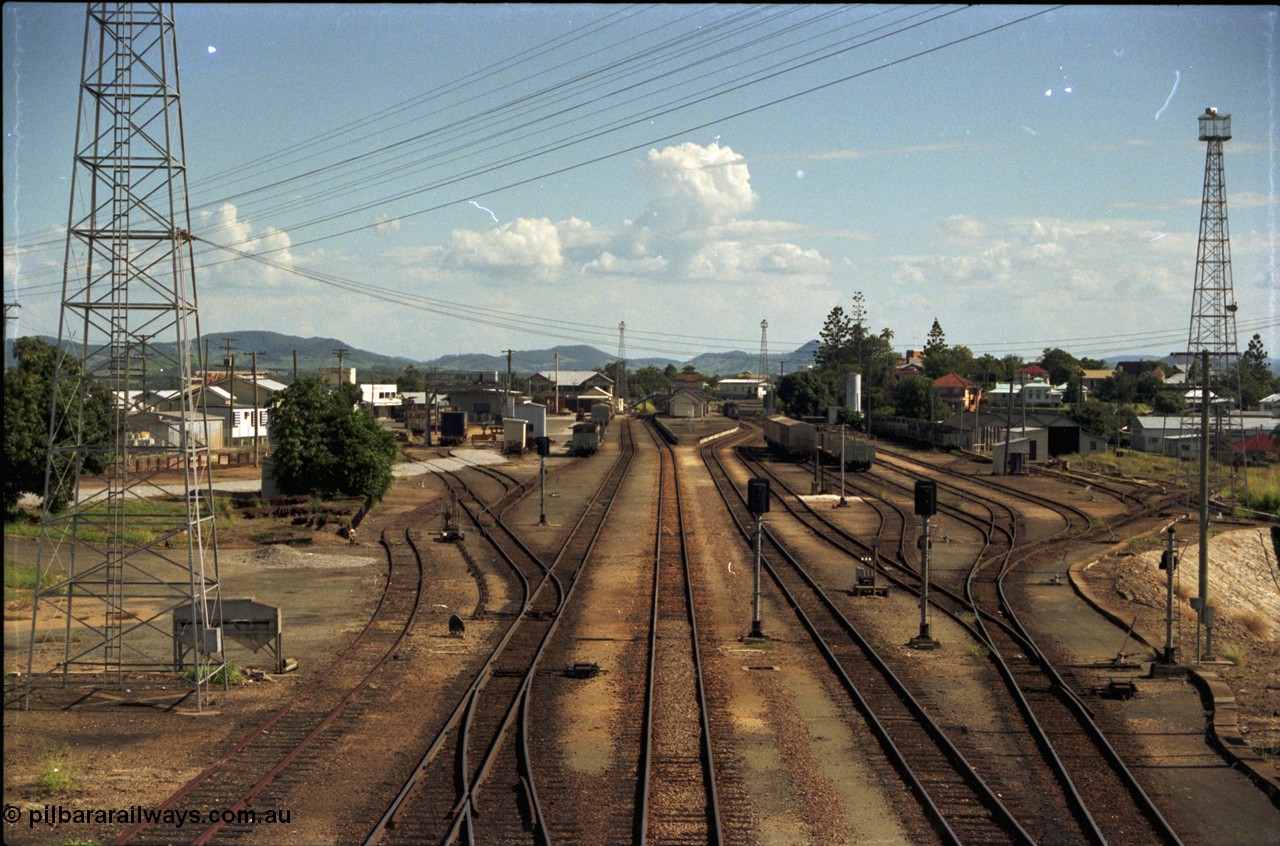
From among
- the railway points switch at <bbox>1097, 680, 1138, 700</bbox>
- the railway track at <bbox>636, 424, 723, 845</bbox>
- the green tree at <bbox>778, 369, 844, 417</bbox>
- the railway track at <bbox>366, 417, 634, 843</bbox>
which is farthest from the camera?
the green tree at <bbox>778, 369, 844, 417</bbox>

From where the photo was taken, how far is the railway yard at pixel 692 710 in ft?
38.9

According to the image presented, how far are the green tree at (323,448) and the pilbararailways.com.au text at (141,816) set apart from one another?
27428 millimetres

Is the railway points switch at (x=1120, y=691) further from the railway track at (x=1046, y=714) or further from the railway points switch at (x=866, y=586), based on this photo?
the railway points switch at (x=866, y=586)

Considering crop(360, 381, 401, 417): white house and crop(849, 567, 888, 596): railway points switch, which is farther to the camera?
crop(360, 381, 401, 417): white house

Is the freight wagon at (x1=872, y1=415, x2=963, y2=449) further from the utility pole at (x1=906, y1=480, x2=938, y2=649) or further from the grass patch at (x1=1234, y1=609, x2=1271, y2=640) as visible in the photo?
the utility pole at (x1=906, y1=480, x2=938, y2=649)

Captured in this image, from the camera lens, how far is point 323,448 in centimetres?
3897

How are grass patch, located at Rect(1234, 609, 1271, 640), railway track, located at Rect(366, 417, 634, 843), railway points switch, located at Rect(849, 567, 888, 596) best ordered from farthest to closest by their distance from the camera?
grass patch, located at Rect(1234, 609, 1271, 640) → railway points switch, located at Rect(849, 567, 888, 596) → railway track, located at Rect(366, 417, 634, 843)

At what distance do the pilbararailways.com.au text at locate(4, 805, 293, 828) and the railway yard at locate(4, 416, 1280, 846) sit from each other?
3.9 inches

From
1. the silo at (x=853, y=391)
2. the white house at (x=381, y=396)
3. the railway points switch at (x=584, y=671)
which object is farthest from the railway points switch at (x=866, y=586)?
the white house at (x=381, y=396)

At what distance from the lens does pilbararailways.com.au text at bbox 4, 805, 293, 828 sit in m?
11.4

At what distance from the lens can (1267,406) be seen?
108 metres

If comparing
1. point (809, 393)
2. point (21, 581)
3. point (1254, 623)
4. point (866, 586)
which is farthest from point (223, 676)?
point (809, 393)

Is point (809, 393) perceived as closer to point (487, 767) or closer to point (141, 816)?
point (487, 767)

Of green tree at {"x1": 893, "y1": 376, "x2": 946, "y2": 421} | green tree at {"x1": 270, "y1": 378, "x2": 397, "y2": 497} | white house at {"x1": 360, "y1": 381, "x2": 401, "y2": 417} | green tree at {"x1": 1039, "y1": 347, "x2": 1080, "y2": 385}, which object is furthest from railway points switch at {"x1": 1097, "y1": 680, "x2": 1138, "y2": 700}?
green tree at {"x1": 1039, "y1": 347, "x2": 1080, "y2": 385}
